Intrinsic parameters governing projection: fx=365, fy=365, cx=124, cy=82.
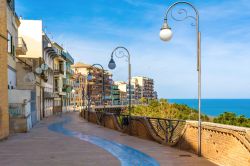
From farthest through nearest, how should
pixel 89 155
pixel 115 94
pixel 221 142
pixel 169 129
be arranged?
pixel 115 94, pixel 169 129, pixel 89 155, pixel 221 142

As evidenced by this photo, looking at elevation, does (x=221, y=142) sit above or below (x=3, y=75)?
below

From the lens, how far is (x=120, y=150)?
1454 centimetres

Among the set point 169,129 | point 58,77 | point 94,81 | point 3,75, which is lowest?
point 169,129

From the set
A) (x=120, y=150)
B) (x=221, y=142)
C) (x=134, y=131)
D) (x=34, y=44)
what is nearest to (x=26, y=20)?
(x=34, y=44)

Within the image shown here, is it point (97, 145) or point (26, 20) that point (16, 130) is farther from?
point (26, 20)

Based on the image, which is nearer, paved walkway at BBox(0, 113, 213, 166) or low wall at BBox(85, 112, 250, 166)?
low wall at BBox(85, 112, 250, 166)

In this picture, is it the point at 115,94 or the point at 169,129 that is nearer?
the point at 169,129

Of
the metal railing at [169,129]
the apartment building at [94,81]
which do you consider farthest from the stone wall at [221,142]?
the apartment building at [94,81]

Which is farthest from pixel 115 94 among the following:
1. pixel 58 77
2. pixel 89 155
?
pixel 89 155

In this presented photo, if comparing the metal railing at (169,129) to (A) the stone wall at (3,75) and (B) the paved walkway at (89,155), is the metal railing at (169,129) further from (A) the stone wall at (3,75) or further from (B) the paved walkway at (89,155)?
(A) the stone wall at (3,75)

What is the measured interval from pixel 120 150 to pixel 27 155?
3596mm

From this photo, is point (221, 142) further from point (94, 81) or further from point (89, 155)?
point (94, 81)

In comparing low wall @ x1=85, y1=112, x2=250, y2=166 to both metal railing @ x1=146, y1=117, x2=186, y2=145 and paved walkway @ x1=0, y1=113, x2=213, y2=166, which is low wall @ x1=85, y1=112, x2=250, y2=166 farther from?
paved walkway @ x1=0, y1=113, x2=213, y2=166

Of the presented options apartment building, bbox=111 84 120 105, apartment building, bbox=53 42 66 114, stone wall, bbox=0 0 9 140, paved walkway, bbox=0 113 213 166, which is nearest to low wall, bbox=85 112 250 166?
paved walkway, bbox=0 113 213 166
